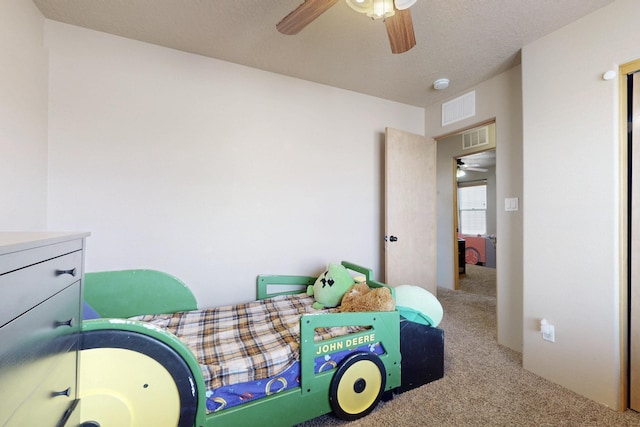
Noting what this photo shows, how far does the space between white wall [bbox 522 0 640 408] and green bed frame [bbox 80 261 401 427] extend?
108cm

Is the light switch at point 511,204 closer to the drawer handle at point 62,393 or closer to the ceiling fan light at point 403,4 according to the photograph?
the ceiling fan light at point 403,4

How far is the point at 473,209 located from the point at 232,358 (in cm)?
716

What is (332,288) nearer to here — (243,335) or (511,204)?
(243,335)

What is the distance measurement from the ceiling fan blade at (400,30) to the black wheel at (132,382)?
5.65 feet

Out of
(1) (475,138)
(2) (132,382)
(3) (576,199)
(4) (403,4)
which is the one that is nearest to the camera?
(2) (132,382)

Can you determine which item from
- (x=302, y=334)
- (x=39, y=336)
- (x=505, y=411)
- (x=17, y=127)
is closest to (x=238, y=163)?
(x=17, y=127)

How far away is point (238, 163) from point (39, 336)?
1.63 metres

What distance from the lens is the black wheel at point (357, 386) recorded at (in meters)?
1.39

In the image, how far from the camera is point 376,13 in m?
1.20

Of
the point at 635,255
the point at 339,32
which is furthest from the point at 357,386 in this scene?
the point at 339,32

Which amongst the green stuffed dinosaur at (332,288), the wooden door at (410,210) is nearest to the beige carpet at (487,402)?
the green stuffed dinosaur at (332,288)

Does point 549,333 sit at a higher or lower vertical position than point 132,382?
lower

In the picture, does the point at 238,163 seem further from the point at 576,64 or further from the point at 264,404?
the point at 576,64

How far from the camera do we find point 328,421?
143 cm
